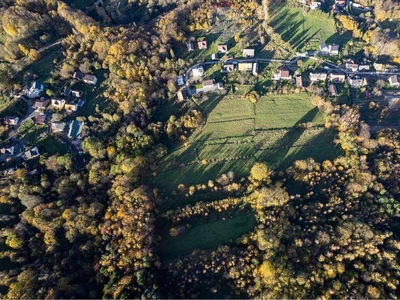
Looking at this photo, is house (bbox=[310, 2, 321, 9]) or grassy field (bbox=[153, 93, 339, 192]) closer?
grassy field (bbox=[153, 93, 339, 192])

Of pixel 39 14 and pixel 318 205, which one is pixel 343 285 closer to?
pixel 318 205

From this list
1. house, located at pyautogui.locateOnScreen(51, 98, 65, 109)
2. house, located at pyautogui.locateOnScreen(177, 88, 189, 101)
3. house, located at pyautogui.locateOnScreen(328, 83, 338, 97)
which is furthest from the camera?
house, located at pyautogui.locateOnScreen(51, 98, 65, 109)

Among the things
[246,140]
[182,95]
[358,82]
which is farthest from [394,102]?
[182,95]

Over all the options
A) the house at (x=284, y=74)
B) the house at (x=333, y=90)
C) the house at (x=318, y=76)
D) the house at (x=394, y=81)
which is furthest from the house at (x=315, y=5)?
the house at (x=394, y=81)

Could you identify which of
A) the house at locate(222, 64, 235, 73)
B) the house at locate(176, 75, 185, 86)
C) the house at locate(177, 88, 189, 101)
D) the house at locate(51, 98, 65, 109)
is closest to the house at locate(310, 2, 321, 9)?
the house at locate(222, 64, 235, 73)

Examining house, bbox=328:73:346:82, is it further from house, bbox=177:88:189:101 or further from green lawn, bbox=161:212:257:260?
green lawn, bbox=161:212:257:260

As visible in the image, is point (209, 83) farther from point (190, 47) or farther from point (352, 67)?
point (352, 67)

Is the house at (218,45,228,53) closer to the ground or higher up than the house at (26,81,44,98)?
higher up
